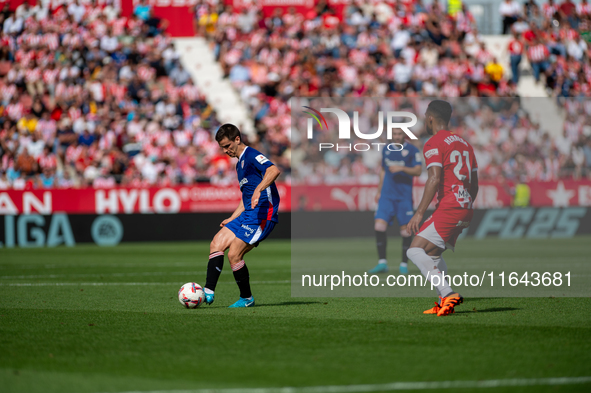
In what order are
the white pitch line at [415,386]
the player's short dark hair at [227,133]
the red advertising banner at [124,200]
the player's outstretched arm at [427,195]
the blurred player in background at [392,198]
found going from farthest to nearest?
the red advertising banner at [124,200] → the blurred player in background at [392,198] → the player's short dark hair at [227,133] → the player's outstretched arm at [427,195] → the white pitch line at [415,386]

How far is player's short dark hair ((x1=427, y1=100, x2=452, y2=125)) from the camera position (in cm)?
773

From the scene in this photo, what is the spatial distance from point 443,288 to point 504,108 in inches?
709

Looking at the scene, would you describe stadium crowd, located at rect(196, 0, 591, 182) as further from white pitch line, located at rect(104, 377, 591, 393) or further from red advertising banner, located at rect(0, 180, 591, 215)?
white pitch line, located at rect(104, 377, 591, 393)

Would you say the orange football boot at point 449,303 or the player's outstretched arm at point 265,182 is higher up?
the player's outstretched arm at point 265,182

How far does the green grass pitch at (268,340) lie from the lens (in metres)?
4.87

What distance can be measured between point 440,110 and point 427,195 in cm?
94

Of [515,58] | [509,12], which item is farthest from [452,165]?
[509,12]

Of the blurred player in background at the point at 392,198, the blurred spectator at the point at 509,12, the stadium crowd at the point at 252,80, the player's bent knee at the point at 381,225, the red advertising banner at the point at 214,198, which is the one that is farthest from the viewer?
the blurred spectator at the point at 509,12

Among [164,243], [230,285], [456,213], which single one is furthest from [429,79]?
[456,213]

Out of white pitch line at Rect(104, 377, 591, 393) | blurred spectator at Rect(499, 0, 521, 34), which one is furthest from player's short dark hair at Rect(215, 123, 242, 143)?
blurred spectator at Rect(499, 0, 521, 34)

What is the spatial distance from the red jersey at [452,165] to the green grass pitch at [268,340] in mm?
1172

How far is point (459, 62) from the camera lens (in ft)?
88.5

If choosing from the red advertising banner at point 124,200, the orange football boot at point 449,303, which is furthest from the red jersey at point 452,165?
the red advertising banner at point 124,200

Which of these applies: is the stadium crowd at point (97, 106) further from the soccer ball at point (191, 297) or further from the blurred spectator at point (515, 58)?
the soccer ball at point (191, 297)
